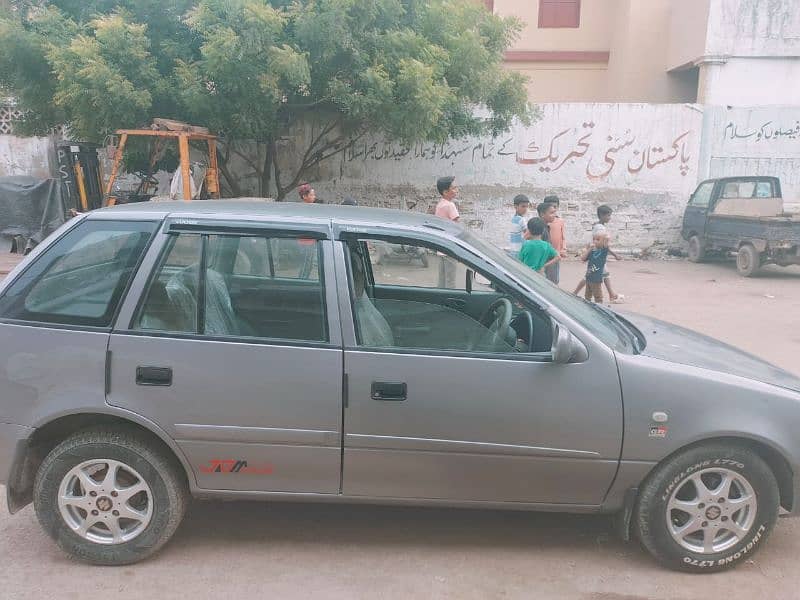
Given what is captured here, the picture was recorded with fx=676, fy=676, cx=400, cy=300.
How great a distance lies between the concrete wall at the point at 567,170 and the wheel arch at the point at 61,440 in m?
11.4

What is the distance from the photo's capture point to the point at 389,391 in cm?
294

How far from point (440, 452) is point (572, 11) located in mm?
19941

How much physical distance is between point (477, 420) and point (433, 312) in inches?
38.6

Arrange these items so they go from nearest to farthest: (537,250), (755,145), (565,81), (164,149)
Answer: (537,250) → (164,149) → (755,145) → (565,81)

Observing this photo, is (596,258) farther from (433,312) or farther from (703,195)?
(703,195)

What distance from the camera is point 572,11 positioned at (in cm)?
1998

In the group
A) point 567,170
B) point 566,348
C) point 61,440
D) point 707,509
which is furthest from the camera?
point 567,170

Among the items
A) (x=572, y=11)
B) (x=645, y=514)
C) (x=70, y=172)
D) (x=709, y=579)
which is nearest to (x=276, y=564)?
(x=645, y=514)

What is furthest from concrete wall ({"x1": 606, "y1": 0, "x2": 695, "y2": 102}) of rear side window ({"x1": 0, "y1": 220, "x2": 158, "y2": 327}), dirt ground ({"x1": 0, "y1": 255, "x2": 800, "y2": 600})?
rear side window ({"x1": 0, "y1": 220, "x2": 158, "y2": 327})

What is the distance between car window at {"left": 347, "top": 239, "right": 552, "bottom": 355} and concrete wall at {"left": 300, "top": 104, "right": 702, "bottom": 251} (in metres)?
10.1

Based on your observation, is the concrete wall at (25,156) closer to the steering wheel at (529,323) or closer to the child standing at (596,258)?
the child standing at (596,258)

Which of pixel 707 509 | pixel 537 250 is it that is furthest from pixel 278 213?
pixel 537 250

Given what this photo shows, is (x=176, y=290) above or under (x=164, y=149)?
under

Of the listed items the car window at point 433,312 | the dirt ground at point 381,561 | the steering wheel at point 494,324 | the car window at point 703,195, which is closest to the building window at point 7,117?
the dirt ground at point 381,561
